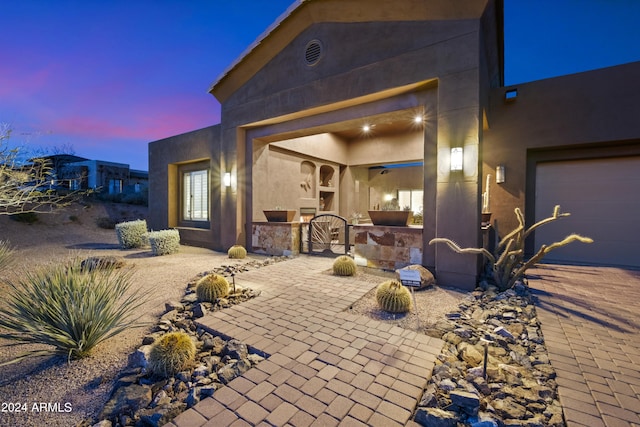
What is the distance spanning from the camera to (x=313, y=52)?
6684 millimetres

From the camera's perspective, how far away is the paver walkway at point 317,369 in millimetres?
1821

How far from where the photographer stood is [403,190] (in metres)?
13.7

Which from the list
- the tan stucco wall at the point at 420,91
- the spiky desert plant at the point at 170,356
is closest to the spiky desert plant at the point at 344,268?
the tan stucco wall at the point at 420,91

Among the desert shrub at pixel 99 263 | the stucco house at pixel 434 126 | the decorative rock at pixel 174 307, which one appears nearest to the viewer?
the desert shrub at pixel 99 263

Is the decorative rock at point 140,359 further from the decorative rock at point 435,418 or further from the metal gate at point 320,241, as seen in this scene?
the metal gate at point 320,241

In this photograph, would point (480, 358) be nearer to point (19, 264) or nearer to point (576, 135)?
point (576, 135)

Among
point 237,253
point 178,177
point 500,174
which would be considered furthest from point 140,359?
point 178,177

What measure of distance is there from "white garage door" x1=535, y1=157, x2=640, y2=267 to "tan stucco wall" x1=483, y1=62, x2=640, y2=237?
0.30 m

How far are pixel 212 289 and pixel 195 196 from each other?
770cm

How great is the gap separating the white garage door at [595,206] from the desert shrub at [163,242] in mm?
10702

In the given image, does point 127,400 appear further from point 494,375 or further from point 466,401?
point 494,375

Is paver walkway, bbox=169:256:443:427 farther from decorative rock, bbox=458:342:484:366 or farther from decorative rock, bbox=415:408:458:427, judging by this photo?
decorative rock, bbox=458:342:484:366

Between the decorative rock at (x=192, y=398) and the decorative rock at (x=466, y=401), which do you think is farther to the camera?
the decorative rock at (x=192, y=398)

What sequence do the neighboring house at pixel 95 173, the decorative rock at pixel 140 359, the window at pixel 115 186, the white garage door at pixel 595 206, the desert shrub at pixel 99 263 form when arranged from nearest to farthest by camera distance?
1. the decorative rock at pixel 140 359
2. the desert shrub at pixel 99 263
3. the white garage door at pixel 595 206
4. the neighboring house at pixel 95 173
5. the window at pixel 115 186
